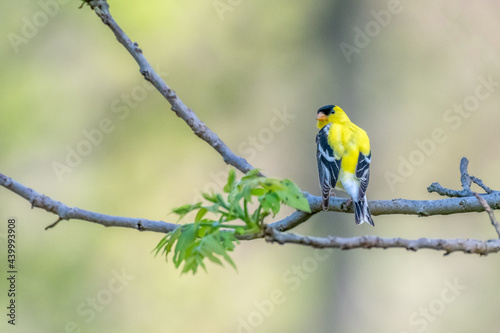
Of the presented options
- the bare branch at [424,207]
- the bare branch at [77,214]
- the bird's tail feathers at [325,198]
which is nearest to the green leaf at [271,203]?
the bare branch at [77,214]

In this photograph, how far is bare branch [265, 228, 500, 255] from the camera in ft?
4.18

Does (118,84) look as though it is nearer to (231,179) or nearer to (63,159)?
(63,159)

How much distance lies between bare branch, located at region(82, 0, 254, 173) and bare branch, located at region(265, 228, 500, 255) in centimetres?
87

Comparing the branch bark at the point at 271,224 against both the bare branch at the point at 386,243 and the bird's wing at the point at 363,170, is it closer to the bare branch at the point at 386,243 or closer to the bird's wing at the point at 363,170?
the bare branch at the point at 386,243

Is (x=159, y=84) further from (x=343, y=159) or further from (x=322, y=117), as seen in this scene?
(x=322, y=117)

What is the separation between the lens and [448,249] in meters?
1.32

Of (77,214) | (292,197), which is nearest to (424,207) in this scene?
(292,197)

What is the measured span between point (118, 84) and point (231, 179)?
549 centimetres

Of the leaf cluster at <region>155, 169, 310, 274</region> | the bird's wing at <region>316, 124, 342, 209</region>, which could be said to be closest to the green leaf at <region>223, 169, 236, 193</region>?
the leaf cluster at <region>155, 169, 310, 274</region>

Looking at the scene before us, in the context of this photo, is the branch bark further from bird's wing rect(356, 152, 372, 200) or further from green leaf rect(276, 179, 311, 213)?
bird's wing rect(356, 152, 372, 200)

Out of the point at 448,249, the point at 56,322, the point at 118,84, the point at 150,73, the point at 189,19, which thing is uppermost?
the point at 189,19

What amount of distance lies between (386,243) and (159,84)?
1.17m

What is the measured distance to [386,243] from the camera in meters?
1.28

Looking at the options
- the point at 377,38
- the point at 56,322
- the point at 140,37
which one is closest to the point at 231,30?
the point at 140,37
